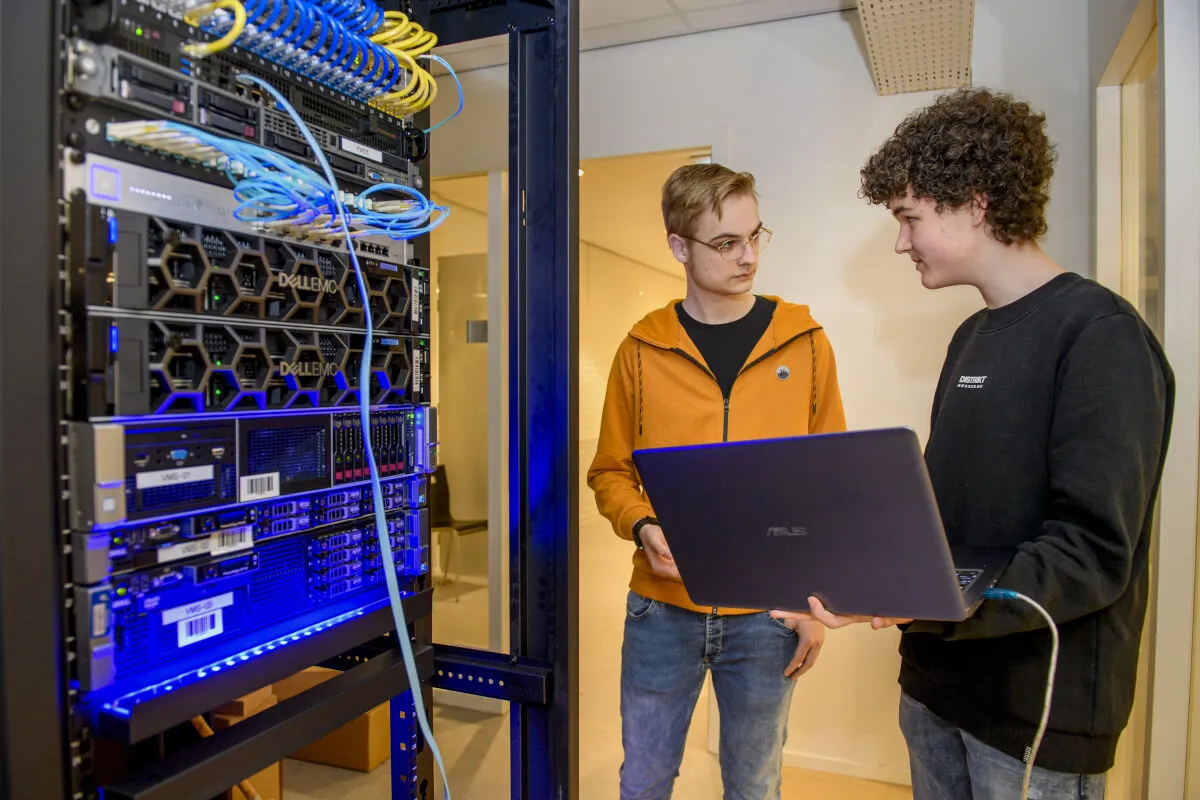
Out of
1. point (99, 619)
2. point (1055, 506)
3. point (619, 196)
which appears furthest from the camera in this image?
point (619, 196)

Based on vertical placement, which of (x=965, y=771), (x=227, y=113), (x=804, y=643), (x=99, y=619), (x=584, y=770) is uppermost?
(x=227, y=113)

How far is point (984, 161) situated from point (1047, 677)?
75 centimetres

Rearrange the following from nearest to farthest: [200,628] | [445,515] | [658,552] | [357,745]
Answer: [200,628]
[658,552]
[357,745]
[445,515]

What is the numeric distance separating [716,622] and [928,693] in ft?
1.29

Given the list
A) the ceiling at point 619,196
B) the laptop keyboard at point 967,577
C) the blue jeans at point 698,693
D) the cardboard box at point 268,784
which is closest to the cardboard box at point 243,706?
the cardboard box at point 268,784

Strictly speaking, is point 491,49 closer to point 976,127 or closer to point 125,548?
point 976,127

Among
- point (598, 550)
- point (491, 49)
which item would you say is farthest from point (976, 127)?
point (598, 550)

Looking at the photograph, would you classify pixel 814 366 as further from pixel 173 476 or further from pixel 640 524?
pixel 173 476

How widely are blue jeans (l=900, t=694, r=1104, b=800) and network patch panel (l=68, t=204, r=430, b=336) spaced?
3.33ft

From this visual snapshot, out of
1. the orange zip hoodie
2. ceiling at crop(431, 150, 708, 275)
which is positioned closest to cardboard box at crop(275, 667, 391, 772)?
the orange zip hoodie

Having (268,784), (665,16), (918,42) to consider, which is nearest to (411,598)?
(268,784)

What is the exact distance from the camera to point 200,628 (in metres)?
0.75

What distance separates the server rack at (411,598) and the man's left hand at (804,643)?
53 centimetres

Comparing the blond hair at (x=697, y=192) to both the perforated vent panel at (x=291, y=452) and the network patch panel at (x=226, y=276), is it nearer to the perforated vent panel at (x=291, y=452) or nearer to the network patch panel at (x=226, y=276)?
the network patch panel at (x=226, y=276)
